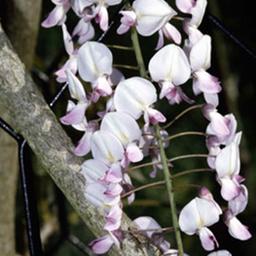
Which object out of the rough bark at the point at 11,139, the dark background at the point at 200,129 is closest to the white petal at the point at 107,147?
the rough bark at the point at 11,139

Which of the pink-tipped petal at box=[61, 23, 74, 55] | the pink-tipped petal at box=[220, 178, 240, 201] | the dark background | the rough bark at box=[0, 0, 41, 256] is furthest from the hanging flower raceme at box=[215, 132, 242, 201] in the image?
the dark background

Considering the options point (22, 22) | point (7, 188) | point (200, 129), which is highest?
point (22, 22)

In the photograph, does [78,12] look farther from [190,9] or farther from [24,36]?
[24,36]

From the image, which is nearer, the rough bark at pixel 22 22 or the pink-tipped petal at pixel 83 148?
the pink-tipped petal at pixel 83 148

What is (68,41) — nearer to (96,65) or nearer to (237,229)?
(96,65)

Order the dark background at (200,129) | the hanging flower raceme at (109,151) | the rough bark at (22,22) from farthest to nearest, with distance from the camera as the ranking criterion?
the dark background at (200,129) < the rough bark at (22,22) < the hanging flower raceme at (109,151)

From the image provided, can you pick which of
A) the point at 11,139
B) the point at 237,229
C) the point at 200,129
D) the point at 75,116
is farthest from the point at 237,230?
the point at 200,129

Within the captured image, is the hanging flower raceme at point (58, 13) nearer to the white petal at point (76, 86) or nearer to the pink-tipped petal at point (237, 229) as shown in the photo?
the white petal at point (76, 86)
